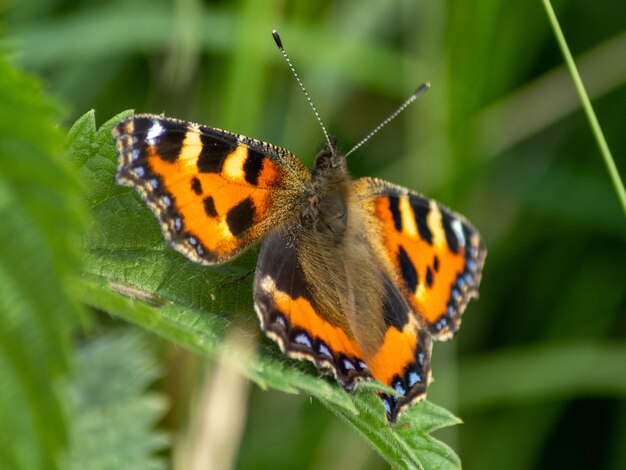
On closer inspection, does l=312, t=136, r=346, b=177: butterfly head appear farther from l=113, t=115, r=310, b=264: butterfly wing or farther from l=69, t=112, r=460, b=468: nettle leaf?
l=69, t=112, r=460, b=468: nettle leaf

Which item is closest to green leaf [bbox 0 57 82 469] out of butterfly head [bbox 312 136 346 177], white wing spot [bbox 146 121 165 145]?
white wing spot [bbox 146 121 165 145]

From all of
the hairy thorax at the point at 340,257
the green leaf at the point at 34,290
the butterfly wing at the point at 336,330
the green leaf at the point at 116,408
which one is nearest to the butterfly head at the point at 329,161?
the hairy thorax at the point at 340,257

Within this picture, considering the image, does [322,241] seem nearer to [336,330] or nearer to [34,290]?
[336,330]

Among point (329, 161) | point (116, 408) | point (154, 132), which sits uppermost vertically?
point (154, 132)

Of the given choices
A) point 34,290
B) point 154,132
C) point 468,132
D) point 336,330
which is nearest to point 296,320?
point 336,330

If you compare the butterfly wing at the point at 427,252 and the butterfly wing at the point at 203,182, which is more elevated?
the butterfly wing at the point at 203,182

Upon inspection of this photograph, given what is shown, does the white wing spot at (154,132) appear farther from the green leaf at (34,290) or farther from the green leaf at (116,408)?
the green leaf at (34,290)

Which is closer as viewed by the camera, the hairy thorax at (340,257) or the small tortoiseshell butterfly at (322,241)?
the small tortoiseshell butterfly at (322,241)

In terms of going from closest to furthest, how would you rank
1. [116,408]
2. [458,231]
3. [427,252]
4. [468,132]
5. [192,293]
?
1. [192,293]
2. [116,408]
3. [427,252]
4. [458,231]
5. [468,132]
